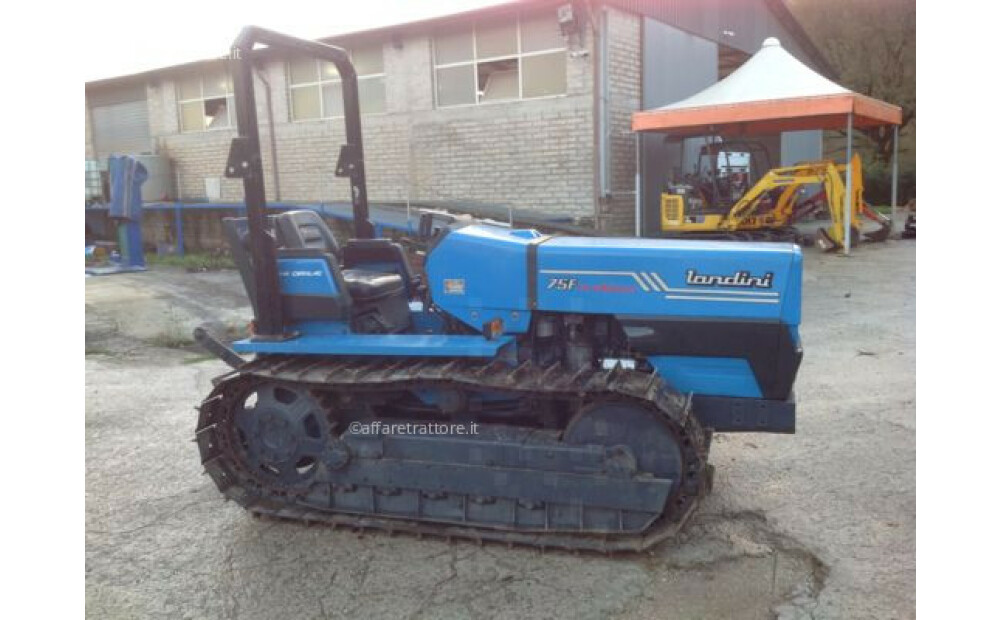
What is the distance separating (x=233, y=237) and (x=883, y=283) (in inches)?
381

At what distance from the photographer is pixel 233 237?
3.92m

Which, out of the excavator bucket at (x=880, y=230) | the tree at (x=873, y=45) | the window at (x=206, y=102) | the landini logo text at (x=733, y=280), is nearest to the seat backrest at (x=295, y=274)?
the landini logo text at (x=733, y=280)

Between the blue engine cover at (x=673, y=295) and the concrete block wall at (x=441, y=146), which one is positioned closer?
the blue engine cover at (x=673, y=295)

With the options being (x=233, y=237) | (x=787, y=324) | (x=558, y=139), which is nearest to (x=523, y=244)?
(x=787, y=324)

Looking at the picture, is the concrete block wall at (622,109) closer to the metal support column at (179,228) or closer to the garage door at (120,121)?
the metal support column at (179,228)

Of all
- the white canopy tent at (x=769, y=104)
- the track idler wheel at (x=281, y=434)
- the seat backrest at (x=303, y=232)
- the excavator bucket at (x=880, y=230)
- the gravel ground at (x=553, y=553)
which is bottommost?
the gravel ground at (x=553, y=553)

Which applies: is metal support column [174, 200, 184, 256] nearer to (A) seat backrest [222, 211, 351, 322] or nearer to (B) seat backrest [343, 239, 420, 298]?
(B) seat backrest [343, 239, 420, 298]

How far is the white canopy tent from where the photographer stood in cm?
1312

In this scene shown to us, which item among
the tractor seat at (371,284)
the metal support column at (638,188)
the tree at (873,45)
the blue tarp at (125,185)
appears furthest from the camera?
the blue tarp at (125,185)

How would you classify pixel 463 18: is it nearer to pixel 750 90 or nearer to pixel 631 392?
pixel 750 90

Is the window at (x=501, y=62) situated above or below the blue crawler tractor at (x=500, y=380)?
above

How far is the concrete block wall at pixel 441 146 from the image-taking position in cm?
1365

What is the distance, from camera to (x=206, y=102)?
18.8 metres

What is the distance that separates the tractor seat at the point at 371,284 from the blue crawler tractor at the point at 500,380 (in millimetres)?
17
